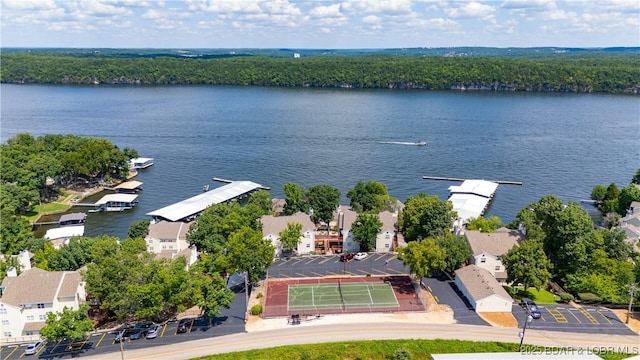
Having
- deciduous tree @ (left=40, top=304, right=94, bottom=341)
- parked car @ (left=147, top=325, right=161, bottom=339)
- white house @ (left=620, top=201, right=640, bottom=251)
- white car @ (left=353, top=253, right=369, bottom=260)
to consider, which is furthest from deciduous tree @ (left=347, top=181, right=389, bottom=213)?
deciduous tree @ (left=40, top=304, right=94, bottom=341)

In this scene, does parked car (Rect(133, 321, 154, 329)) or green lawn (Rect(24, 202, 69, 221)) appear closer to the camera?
parked car (Rect(133, 321, 154, 329))

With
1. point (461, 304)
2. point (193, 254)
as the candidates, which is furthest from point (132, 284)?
point (461, 304)

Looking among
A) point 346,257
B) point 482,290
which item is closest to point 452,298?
point 482,290

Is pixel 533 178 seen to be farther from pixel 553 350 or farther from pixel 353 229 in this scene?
pixel 553 350

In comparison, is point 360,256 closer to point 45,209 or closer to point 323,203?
point 323,203

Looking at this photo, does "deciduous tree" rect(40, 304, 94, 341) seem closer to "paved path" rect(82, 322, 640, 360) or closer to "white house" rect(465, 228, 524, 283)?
"paved path" rect(82, 322, 640, 360)

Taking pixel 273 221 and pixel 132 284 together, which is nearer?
pixel 132 284
